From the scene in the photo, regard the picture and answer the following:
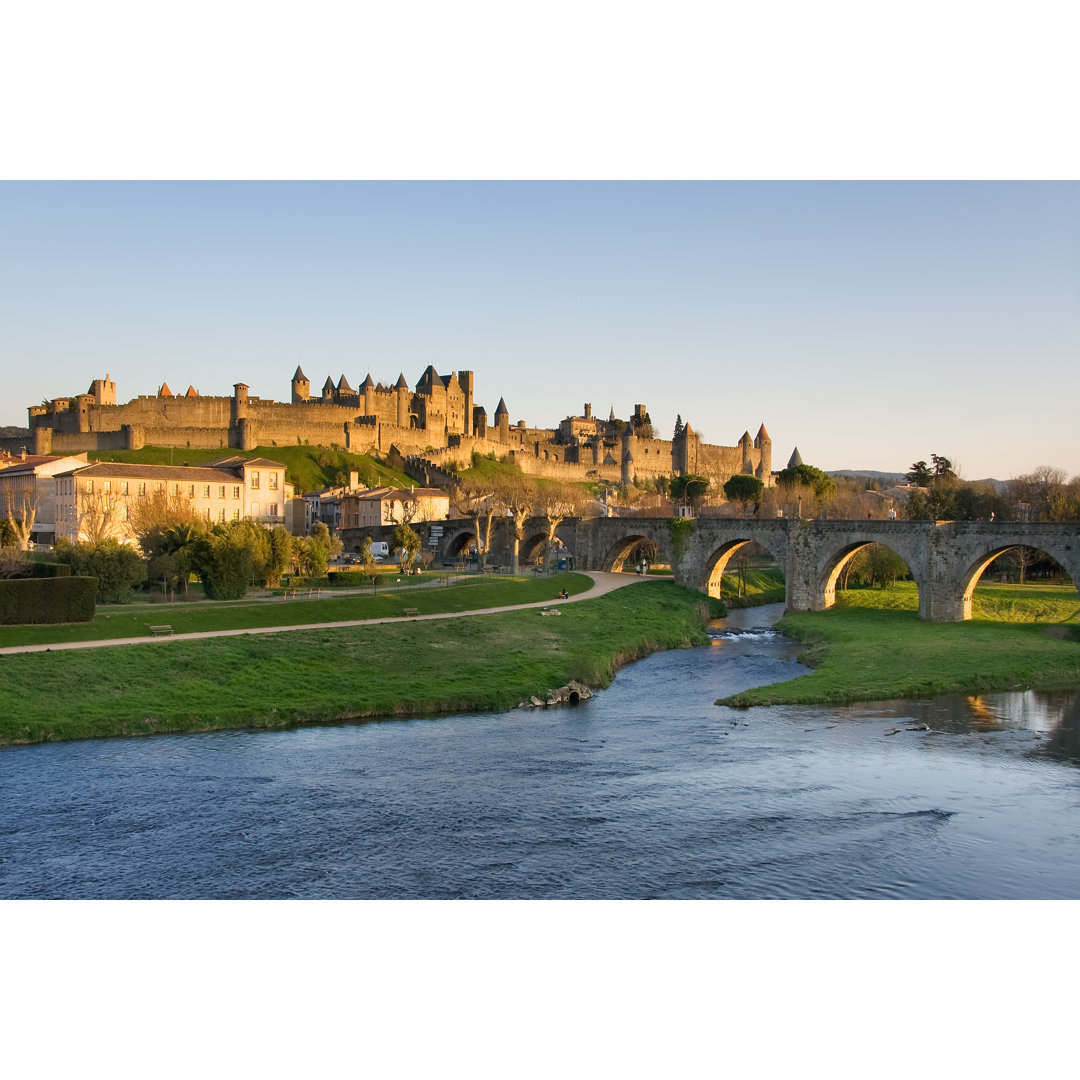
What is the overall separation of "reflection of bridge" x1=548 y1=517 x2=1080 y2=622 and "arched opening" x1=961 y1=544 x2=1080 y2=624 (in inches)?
21.0

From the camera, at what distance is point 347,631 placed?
3444 centimetres

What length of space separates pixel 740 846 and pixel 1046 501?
2315 inches

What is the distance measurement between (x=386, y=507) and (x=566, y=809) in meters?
63.9

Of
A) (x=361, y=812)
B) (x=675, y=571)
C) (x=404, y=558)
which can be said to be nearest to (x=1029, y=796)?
(x=361, y=812)

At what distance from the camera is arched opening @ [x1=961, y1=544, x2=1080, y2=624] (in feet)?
144

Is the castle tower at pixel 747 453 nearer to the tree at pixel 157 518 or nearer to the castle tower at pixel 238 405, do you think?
the castle tower at pixel 238 405

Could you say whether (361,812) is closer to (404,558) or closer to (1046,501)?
(404,558)

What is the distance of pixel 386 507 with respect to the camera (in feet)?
267

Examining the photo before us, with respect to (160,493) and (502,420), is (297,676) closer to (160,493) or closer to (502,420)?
Answer: (160,493)

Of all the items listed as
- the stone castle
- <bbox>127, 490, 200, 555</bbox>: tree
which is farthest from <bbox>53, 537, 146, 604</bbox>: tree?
the stone castle

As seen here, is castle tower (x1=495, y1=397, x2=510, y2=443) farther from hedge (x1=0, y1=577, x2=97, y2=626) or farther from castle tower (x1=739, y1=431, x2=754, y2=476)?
hedge (x1=0, y1=577, x2=97, y2=626)

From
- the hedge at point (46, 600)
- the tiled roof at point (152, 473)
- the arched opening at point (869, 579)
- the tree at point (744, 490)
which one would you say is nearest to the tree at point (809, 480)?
the tree at point (744, 490)

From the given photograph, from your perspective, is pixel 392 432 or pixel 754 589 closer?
pixel 754 589

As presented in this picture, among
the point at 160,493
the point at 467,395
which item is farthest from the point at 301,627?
the point at 467,395
